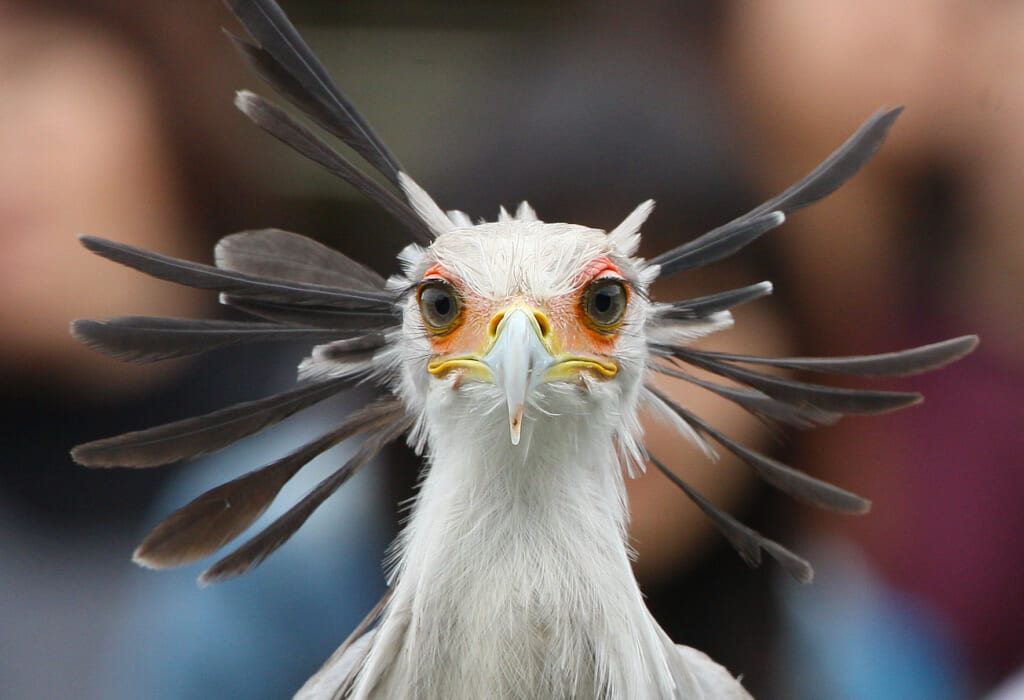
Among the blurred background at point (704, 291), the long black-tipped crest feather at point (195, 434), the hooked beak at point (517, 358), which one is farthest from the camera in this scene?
the blurred background at point (704, 291)

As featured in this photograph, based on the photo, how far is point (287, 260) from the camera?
2.37 feet

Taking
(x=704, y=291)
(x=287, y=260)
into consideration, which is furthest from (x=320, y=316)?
(x=704, y=291)

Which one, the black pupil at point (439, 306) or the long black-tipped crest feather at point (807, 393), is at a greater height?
the black pupil at point (439, 306)

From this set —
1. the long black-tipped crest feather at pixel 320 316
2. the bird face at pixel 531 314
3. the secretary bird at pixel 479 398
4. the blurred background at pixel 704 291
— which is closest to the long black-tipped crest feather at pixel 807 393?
the secretary bird at pixel 479 398

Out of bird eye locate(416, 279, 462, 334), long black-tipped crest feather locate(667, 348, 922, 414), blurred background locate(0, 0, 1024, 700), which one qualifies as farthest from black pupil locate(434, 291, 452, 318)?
blurred background locate(0, 0, 1024, 700)

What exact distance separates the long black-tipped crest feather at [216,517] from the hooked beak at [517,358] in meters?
0.22

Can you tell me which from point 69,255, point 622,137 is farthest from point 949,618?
point 69,255

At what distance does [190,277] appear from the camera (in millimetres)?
625

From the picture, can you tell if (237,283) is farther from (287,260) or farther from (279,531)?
(279,531)

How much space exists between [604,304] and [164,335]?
0.31 m

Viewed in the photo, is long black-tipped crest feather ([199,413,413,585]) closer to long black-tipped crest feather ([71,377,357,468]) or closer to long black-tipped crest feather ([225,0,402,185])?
long black-tipped crest feather ([71,377,357,468])

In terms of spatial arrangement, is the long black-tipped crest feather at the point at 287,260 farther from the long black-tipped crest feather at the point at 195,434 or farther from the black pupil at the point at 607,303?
the black pupil at the point at 607,303

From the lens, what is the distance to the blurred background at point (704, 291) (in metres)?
1.20

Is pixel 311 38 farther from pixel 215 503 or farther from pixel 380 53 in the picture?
pixel 215 503
